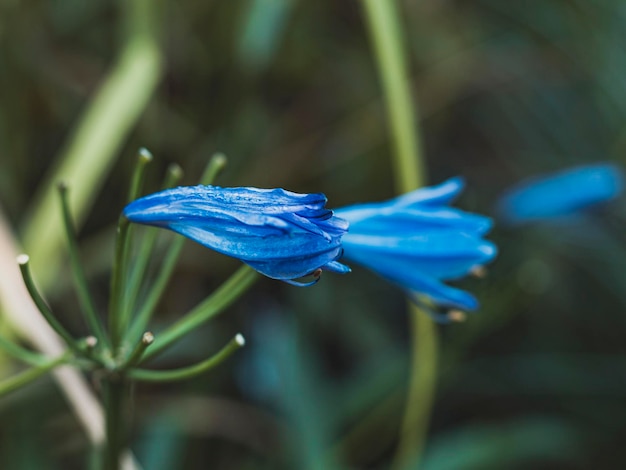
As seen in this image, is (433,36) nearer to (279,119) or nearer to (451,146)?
(451,146)

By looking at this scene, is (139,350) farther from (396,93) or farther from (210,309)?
(396,93)

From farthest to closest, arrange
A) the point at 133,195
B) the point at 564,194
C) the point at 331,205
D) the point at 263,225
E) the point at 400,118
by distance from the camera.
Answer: the point at 331,205 → the point at 564,194 → the point at 400,118 → the point at 133,195 → the point at 263,225

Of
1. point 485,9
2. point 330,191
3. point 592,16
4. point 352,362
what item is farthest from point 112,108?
point 592,16

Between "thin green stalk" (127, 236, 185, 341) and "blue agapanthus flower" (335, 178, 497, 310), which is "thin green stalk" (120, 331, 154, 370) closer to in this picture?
"thin green stalk" (127, 236, 185, 341)

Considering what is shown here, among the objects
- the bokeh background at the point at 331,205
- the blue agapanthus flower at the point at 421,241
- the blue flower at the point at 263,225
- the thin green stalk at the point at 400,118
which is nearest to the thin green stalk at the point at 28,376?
the blue flower at the point at 263,225

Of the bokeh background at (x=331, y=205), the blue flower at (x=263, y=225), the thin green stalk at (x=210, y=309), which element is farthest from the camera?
the bokeh background at (x=331, y=205)

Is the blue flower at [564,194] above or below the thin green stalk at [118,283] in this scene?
above

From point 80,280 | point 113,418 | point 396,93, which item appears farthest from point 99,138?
point 113,418

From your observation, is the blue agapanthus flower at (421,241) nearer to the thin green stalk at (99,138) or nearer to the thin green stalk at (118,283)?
the thin green stalk at (118,283)
